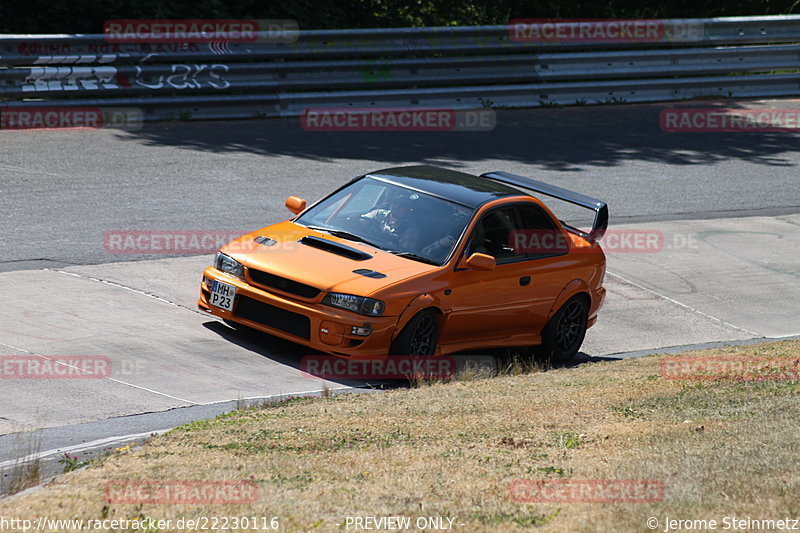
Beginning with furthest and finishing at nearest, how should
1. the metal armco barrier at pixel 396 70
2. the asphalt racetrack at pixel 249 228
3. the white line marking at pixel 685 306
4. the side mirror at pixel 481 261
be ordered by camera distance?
the metal armco barrier at pixel 396 70, the white line marking at pixel 685 306, the side mirror at pixel 481 261, the asphalt racetrack at pixel 249 228

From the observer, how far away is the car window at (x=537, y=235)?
10.1 metres

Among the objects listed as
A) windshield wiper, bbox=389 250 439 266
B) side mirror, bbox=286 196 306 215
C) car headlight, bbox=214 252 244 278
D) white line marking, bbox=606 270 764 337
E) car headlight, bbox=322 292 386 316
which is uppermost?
side mirror, bbox=286 196 306 215

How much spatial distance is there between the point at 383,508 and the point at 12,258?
6.81 m

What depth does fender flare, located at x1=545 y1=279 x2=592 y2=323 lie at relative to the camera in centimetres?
1034

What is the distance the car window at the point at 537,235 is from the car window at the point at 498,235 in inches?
2.3

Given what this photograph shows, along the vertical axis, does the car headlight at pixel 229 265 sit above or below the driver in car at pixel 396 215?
below

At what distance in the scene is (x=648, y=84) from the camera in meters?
21.8

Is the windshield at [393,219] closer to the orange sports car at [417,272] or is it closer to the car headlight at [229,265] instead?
the orange sports car at [417,272]

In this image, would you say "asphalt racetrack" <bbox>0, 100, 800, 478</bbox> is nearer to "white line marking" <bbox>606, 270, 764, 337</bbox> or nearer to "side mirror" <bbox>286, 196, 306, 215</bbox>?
"white line marking" <bbox>606, 270, 764, 337</bbox>

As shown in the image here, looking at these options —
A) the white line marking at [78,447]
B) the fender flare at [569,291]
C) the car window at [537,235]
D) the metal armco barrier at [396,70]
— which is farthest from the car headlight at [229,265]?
the metal armco barrier at [396,70]

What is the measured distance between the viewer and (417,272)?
9164mm

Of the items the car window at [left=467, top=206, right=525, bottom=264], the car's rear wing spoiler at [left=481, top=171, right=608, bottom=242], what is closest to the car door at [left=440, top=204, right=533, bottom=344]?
the car window at [left=467, top=206, right=525, bottom=264]

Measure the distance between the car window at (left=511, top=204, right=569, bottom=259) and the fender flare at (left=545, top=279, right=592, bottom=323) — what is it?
319mm

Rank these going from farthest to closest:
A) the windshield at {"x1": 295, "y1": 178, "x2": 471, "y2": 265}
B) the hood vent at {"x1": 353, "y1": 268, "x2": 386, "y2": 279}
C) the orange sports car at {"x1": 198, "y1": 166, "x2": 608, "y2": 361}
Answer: the windshield at {"x1": 295, "y1": 178, "x2": 471, "y2": 265}
the hood vent at {"x1": 353, "y1": 268, "x2": 386, "y2": 279}
the orange sports car at {"x1": 198, "y1": 166, "x2": 608, "y2": 361}
